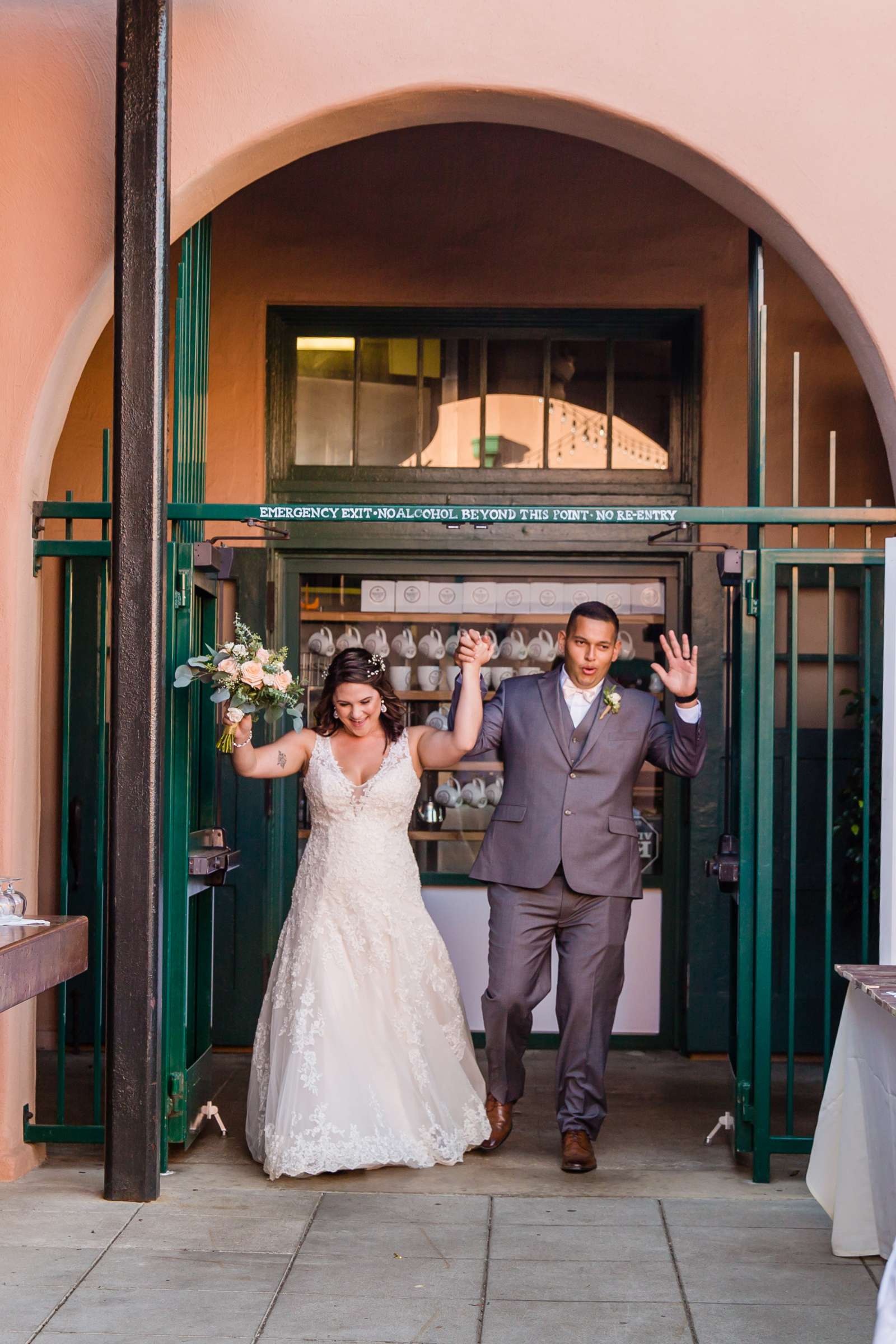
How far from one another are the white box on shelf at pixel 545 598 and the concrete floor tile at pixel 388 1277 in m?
3.39

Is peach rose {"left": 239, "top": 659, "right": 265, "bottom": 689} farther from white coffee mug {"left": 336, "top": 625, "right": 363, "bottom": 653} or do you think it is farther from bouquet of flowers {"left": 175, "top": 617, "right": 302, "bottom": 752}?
white coffee mug {"left": 336, "top": 625, "right": 363, "bottom": 653}

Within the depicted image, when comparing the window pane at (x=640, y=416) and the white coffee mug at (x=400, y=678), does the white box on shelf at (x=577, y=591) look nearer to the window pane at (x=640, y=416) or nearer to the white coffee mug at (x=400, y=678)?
the window pane at (x=640, y=416)

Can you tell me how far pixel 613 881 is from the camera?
16.4ft

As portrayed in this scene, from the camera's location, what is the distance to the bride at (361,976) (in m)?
4.71

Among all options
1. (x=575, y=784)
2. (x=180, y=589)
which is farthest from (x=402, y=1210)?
(x=180, y=589)

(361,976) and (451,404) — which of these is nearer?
(361,976)

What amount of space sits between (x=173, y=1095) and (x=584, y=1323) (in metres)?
1.84

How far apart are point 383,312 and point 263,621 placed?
1.62 meters

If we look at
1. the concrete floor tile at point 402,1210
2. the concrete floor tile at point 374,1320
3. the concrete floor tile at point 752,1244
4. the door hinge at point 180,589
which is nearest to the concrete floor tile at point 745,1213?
the concrete floor tile at point 752,1244

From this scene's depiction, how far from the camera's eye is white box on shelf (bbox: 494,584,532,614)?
6648 mm

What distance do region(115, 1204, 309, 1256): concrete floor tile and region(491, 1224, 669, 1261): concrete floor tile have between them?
0.65 m

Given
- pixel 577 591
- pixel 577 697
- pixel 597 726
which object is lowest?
pixel 597 726

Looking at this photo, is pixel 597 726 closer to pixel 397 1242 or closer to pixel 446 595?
pixel 446 595

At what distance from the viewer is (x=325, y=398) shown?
21.7 feet
